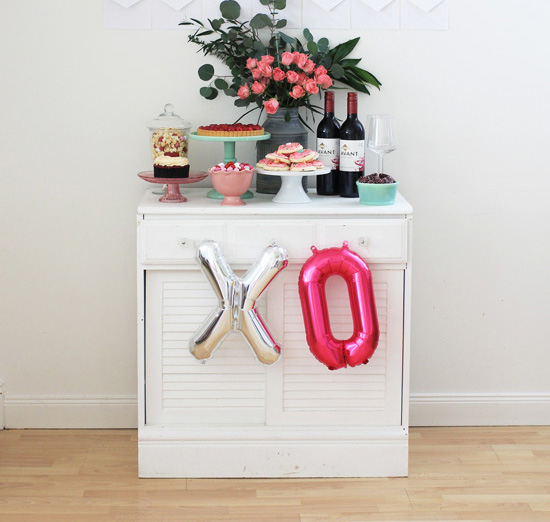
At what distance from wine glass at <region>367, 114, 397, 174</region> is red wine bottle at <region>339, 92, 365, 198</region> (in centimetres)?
5

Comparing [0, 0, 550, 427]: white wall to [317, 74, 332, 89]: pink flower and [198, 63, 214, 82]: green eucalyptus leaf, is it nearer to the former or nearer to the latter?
[198, 63, 214, 82]: green eucalyptus leaf

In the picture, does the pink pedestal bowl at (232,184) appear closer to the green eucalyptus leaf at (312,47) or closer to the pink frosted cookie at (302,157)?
the pink frosted cookie at (302,157)

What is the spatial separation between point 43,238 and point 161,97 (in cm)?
62

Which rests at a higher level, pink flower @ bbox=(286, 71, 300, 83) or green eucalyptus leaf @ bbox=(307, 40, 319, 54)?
green eucalyptus leaf @ bbox=(307, 40, 319, 54)

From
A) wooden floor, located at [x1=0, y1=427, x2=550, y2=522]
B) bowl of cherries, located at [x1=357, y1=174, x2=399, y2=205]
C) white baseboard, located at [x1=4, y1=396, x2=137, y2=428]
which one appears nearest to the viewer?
wooden floor, located at [x1=0, y1=427, x2=550, y2=522]

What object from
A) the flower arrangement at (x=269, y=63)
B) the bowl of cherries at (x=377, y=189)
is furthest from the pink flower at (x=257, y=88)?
the bowl of cherries at (x=377, y=189)

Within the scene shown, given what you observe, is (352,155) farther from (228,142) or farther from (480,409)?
(480,409)

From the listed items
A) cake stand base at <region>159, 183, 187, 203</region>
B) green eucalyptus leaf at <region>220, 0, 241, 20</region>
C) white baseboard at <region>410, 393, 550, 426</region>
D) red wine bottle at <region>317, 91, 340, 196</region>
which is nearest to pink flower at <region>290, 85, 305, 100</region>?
red wine bottle at <region>317, 91, 340, 196</region>

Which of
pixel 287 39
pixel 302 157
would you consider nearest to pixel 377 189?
pixel 302 157

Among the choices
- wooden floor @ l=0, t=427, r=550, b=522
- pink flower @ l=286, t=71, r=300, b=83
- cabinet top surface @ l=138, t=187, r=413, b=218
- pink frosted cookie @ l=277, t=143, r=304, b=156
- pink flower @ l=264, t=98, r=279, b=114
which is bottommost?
wooden floor @ l=0, t=427, r=550, b=522

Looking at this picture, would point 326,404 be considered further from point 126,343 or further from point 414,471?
point 126,343

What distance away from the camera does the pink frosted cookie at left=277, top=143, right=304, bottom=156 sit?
2.61 meters

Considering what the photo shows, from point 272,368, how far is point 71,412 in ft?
2.70

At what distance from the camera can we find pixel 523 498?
2545 millimetres
